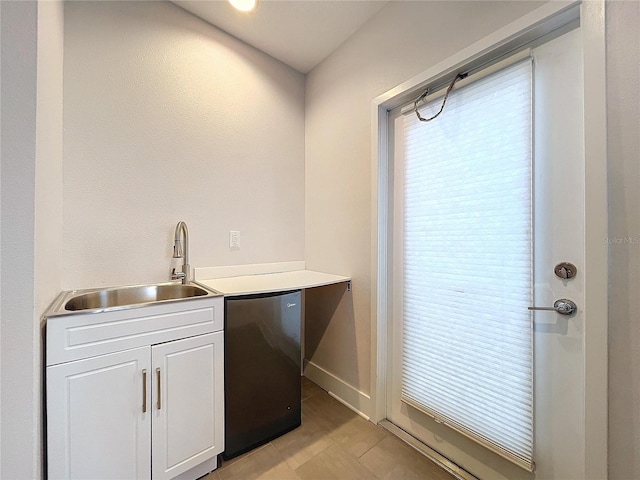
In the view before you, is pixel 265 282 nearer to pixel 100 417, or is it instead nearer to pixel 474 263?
pixel 100 417

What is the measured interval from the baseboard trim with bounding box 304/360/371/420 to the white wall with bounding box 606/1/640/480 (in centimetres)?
124

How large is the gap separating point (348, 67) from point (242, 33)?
0.86m

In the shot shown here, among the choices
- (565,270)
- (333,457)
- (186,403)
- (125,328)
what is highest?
(565,270)

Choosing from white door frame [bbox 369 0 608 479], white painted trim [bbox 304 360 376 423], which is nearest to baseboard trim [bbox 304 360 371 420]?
white painted trim [bbox 304 360 376 423]

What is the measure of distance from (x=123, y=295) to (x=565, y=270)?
7.47 feet

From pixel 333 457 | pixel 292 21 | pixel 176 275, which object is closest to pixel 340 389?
pixel 333 457

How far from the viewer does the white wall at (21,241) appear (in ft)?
2.83

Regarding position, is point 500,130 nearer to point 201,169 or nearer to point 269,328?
point 269,328

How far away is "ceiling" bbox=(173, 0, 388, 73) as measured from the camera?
5.72 feet

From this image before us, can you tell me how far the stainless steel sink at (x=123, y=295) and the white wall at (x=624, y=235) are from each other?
1702 mm

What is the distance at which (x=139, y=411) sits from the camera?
1153mm

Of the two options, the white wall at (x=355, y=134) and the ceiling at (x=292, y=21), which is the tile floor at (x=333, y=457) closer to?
the white wall at (x=355, y=134)

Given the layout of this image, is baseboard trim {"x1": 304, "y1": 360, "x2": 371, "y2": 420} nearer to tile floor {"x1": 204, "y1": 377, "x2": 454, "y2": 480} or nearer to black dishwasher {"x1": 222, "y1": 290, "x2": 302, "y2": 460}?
tile floor {"x1": 204, "y1": 377, "x2": 454, "y2": 480}

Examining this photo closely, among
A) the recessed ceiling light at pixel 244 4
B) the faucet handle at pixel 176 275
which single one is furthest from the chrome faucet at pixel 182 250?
the recessed ceiling light at pixel 244 4
